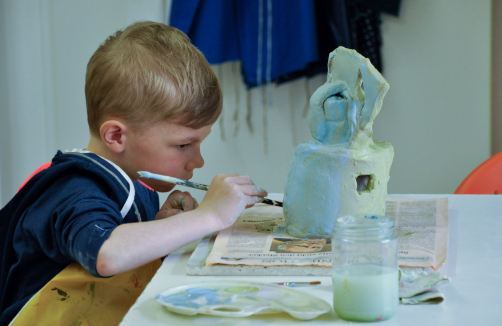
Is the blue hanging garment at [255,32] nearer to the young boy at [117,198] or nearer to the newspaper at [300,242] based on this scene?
the young boy at [117,198]

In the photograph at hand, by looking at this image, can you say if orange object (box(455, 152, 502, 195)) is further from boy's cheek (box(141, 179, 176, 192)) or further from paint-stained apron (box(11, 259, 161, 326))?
paint-stained apron (box(11, 259, 161, 326))

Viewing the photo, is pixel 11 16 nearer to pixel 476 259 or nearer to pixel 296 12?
pixel 296 12

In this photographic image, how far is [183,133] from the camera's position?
2.91ft

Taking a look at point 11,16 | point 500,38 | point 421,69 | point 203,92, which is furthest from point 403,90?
point 11,16

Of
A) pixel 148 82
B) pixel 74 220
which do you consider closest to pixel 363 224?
pixel 74 220

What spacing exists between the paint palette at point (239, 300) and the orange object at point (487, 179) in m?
0.93

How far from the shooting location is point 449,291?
531mm

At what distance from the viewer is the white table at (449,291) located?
464 mm

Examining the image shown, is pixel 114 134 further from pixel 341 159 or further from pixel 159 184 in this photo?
pixel 341 159

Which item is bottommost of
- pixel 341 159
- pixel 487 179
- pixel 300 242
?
pixel 487 179

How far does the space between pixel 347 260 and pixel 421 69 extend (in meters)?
1.57

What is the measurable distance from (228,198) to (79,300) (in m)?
0.25

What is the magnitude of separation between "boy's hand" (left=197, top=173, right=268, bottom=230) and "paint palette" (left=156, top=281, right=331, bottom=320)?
0.19 metres

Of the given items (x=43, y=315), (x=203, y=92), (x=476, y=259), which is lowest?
(x=43, y=315)
